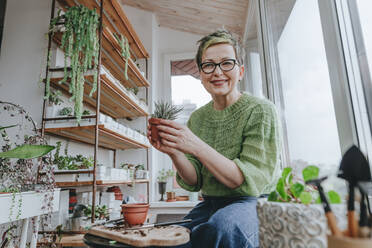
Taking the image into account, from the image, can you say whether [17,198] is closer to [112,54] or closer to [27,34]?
[27,34]

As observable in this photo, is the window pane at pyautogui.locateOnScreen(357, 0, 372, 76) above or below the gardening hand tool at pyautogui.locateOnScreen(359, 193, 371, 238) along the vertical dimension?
above

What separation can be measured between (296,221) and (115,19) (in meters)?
2.56

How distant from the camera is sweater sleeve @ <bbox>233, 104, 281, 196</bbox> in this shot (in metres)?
0.77

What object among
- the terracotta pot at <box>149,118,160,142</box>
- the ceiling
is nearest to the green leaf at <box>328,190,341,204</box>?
the terracotta pot at <box>149,118,160,142</box>

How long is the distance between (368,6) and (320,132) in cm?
54

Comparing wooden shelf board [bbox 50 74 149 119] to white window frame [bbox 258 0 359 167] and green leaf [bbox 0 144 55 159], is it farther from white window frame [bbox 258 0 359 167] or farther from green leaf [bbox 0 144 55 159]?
white window frame [bbox 258 0 359 167]

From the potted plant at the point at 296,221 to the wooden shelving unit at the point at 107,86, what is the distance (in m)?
1.55

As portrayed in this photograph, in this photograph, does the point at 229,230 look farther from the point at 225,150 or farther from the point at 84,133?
the point at 84,133

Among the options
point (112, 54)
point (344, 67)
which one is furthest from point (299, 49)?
point (112, 54)

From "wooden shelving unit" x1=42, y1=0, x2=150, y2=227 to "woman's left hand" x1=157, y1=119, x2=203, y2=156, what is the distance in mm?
1183

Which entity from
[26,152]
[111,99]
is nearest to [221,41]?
[26,152]

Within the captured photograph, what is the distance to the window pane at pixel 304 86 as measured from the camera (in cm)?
103

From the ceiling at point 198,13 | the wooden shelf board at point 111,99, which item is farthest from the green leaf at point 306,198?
the ceiling at point 198,13

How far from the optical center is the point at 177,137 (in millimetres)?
748
